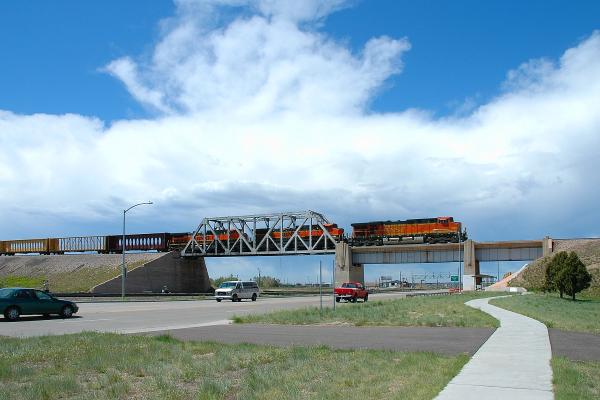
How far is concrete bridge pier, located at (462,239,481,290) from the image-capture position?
77.8 meters

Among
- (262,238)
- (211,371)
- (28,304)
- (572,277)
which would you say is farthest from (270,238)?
(211,371)

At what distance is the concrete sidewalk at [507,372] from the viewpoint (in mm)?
8680

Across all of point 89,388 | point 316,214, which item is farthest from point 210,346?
point 316,214

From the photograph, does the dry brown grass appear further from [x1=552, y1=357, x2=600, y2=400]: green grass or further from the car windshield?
[x1=552, y1=357, x2=600, y2=400]: green grass

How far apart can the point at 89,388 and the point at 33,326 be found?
622 inches

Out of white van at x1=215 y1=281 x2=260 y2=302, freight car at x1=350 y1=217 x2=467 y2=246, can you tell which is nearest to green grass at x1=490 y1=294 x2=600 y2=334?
white van at x1=215 y1=281 x2=260 y2=302

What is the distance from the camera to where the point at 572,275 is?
5038 centimetres

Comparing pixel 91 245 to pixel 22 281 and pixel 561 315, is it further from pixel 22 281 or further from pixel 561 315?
pixel 561 315

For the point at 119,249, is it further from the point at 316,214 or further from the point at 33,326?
the point at 33,326

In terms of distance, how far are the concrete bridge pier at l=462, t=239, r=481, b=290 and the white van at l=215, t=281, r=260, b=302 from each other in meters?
35.3

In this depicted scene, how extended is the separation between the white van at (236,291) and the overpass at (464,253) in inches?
1293

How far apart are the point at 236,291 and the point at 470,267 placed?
129 feet

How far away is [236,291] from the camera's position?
51.6m

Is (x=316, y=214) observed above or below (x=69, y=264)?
above
